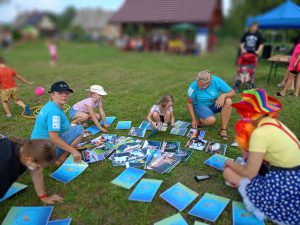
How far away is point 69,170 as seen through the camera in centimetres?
333

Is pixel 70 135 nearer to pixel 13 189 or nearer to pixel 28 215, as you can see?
pixel 13 189

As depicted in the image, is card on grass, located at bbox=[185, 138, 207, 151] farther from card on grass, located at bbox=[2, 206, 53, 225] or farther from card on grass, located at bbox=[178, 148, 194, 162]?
card on grass, located at bbox=[2, 206, 53, 225]

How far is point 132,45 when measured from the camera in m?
21.0

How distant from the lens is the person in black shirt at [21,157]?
7.61 feet

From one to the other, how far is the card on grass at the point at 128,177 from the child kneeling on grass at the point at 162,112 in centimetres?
123

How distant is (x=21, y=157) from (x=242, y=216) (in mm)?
2240

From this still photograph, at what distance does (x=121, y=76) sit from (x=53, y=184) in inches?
255

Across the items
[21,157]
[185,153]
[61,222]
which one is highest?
[21,157]

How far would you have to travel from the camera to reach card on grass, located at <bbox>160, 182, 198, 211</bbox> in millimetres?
2769

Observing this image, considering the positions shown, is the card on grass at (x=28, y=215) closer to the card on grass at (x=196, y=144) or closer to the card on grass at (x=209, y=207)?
the card on grass at (x=209, y=207)

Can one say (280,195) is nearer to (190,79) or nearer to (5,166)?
(5,166)

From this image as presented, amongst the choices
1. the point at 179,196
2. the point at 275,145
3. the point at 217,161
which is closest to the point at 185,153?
the point at 217,161

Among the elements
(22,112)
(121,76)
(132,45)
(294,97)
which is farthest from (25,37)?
(294,97)

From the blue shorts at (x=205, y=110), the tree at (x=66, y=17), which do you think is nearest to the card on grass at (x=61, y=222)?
the blue shorts at (x=205, y=110)
